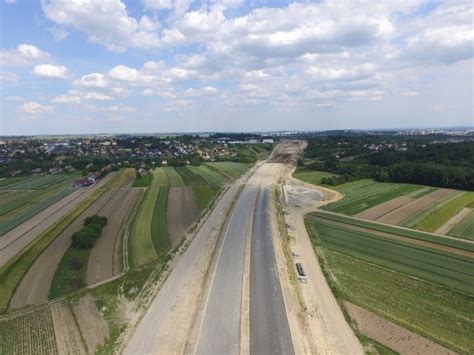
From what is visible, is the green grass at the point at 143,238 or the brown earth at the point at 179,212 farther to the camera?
→ the brown earth at the point at 179,212

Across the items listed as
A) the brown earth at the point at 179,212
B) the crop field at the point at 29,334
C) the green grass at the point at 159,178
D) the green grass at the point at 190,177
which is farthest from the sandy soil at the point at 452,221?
the green grass at the point at 159,178

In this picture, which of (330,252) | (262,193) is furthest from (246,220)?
(262,193)

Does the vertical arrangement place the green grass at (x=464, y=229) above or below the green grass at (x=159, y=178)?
below

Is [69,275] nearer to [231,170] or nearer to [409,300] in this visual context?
[409,300]

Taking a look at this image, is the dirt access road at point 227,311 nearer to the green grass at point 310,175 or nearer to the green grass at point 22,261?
the green grass at point 22,261

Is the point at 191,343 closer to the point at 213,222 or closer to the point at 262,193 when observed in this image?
the point at 213,222

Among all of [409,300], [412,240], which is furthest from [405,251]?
[409,300]

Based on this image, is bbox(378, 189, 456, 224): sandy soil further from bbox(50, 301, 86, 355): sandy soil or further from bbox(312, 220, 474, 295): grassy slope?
bbox(50, 301, 86, 355): sandy soil

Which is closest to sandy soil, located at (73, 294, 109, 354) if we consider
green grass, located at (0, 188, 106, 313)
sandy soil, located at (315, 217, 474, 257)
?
green grass, located at (0, 188, 106, 313)
